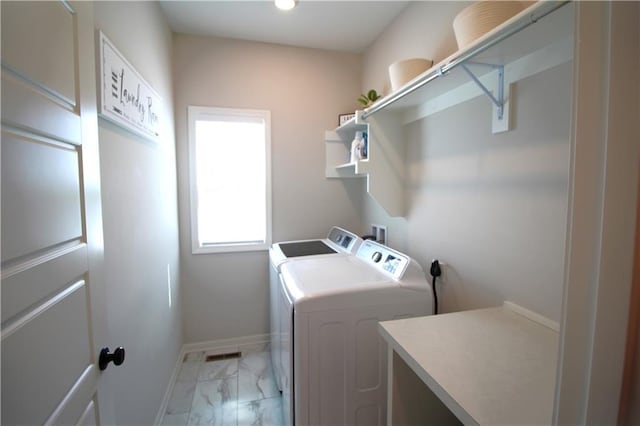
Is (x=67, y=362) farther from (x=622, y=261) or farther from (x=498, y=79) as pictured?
(x=498, y=79)

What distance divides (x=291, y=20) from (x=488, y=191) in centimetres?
182

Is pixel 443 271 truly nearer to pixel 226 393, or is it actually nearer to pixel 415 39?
pixel 415 39

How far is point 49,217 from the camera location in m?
0.63

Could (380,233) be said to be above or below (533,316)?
above

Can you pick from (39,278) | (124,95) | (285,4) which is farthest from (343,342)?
(285,4)

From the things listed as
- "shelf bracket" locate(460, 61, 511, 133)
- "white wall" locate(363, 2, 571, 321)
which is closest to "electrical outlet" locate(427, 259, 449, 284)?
"white wall" locate(363, 2, 571, 321)

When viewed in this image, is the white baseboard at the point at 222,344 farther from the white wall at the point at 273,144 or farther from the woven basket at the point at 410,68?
the woven basket at the point at 410,68

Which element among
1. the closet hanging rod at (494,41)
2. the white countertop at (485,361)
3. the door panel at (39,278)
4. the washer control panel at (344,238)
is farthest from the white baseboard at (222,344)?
the closet hanging rod at (494,41)

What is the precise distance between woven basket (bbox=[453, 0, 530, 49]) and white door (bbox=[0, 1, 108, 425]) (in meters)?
1.26

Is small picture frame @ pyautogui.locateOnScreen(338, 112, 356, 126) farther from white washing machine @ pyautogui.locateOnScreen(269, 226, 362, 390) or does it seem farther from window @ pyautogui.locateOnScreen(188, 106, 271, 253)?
white washing machine @ pyautogui.locateOnScreen(269, 226, 362, 390)

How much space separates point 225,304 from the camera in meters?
2.55

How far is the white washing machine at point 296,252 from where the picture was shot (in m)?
1.98

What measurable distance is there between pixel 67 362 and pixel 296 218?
2.00 meters

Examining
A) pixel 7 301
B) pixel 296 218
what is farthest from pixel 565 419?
pixel 296 218
